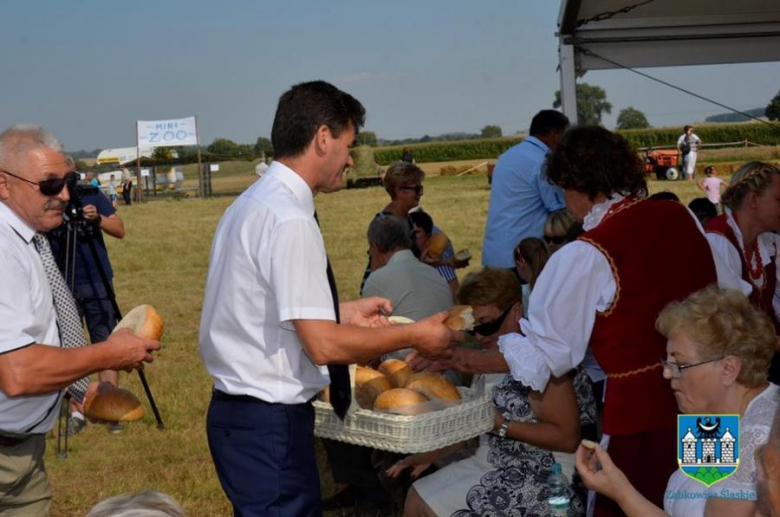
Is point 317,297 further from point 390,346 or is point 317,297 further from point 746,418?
point 746,418

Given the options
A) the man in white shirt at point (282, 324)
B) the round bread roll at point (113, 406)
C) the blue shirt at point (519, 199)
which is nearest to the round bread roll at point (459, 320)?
the man in white shirt at point (282, 324)

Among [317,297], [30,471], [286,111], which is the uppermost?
[286,111]

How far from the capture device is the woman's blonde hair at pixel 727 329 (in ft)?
8.14

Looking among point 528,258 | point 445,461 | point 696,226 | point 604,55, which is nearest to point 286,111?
point 696,226

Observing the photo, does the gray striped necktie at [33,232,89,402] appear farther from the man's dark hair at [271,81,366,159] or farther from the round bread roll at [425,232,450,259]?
the round bread roll at [425,232,450,259]

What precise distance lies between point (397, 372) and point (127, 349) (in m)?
1.09

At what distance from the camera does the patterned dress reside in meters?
3.25

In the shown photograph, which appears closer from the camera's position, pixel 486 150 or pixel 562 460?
pixel 562 460

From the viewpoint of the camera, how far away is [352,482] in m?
4.68

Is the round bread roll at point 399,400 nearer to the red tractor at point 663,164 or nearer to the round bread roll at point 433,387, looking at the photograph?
the round bread roll at point 433,387

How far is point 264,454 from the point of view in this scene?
2531 millimetres

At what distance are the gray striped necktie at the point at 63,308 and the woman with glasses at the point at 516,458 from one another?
4.55 feet

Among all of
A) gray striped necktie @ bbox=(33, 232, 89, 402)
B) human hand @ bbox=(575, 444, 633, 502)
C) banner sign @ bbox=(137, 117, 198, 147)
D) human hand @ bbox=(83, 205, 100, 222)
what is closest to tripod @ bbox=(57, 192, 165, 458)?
human hand @ bbox=(83, 205, 100, 222)

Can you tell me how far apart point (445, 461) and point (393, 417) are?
3.62 ft
